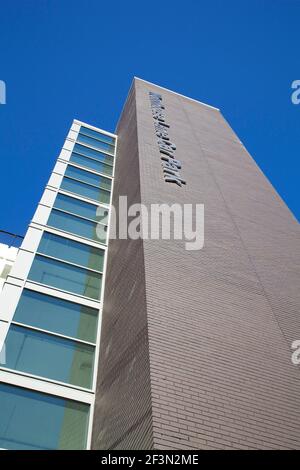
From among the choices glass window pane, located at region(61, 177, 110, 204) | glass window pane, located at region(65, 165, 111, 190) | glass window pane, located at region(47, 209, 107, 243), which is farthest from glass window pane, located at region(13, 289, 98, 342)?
glass window pane, located at region(65, 165, 111, 190)

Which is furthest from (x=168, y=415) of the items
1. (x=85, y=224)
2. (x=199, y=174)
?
(x=199, y=174)

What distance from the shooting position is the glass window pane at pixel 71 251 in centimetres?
1152

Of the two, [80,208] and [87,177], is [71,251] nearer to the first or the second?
[80,208]

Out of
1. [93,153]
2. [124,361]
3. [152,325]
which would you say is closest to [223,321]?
[152,325]

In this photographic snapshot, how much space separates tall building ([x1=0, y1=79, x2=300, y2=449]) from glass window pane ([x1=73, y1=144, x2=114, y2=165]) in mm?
3581

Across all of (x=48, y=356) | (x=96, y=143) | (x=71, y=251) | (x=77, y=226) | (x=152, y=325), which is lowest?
(x=48, y=356)

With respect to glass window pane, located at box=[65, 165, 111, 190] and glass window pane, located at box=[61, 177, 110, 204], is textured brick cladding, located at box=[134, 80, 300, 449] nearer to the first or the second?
glass window pane, located at box=[61, 177, 110, 204]

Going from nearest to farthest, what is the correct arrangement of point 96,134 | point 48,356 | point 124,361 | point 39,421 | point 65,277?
point 39,421, point 124,361, point 48,356, point 65,277, point 96,134

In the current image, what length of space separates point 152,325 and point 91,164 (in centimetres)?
1169

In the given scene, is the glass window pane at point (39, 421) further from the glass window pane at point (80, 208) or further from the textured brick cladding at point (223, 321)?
the glass window pane at point (80, 208)

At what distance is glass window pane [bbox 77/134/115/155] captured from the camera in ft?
65.7

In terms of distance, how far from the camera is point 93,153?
1914cm

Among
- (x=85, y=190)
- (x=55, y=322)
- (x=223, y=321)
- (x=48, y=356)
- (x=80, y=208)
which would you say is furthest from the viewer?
(x=85, y=190)
